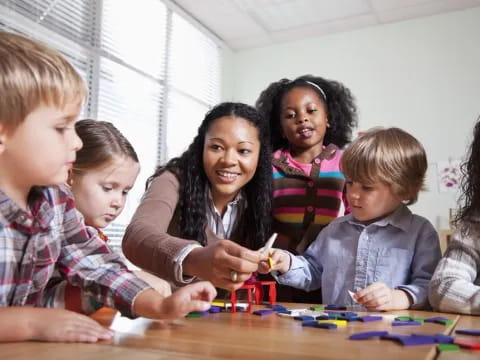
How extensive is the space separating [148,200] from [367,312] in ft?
2.11

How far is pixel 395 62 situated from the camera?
4.27 meters

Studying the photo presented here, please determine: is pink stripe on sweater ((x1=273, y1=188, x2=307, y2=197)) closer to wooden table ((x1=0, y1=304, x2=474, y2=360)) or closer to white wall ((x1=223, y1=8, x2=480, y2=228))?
wooden table ((x1=0, y1=304, x2=474, y2=360))

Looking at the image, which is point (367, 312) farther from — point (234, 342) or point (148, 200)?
point (148, 200)

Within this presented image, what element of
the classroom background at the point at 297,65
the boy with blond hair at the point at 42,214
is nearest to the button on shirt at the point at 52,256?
the boy with blond hair at the point at 42,214

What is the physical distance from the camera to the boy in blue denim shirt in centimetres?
136

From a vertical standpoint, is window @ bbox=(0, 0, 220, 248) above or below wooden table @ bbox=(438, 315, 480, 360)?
above

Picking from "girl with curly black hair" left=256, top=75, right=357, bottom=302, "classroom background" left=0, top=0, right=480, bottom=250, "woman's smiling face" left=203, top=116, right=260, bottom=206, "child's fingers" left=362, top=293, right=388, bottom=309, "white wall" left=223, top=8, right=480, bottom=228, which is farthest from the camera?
"white wall" left=223, top=8, right=480, bottom=228

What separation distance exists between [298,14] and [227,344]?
3.97m

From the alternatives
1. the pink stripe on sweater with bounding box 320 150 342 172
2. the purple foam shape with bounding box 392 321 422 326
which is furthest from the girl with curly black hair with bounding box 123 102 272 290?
the purple foam shape with bounding box 392 321 422 326

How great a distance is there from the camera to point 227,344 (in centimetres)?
66

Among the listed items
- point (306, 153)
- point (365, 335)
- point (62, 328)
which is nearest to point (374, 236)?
point (306, 153)

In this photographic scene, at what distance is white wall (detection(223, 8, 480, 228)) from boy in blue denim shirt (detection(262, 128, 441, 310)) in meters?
2.70

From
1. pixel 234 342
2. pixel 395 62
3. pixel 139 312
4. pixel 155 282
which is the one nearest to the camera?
pixel 234 342

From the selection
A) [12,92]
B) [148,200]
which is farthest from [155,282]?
[12,92]
